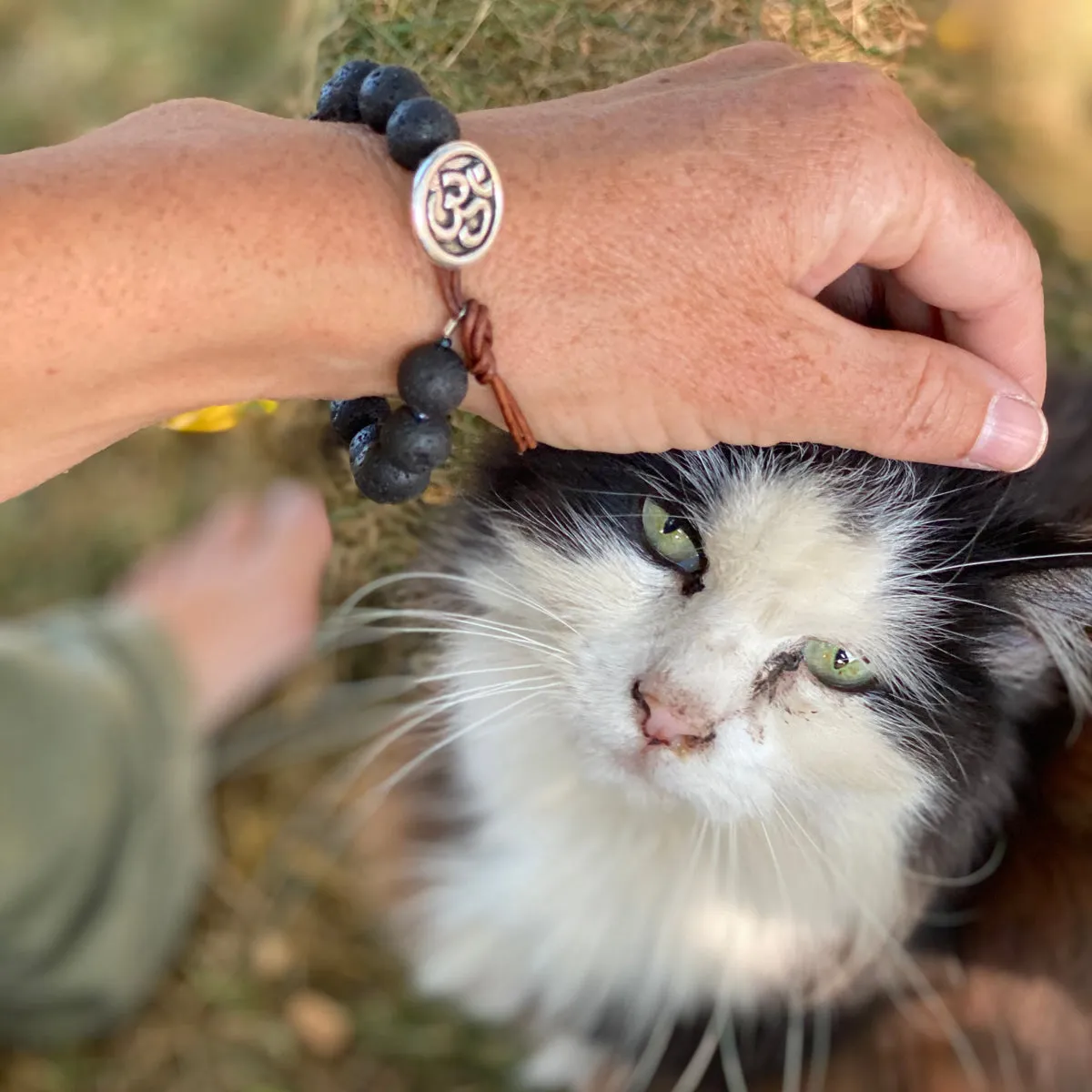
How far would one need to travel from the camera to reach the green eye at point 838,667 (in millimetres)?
889

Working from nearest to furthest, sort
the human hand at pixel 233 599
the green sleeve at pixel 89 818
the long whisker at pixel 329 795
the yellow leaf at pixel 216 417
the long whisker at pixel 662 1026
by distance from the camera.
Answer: the yellow leaf at pixel 216 417 < the long whisker at pixel 662 1026 < the green sleeve at pixel 89 818 < the long whisker at pixel 329 795 < the human hand at pixel 233 599

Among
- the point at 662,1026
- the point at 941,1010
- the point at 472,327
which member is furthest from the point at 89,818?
the point at 941,1010

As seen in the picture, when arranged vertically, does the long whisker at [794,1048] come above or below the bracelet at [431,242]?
below

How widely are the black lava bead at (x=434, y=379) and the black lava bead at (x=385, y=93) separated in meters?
0.18

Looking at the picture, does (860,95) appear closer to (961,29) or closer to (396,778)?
(961,29)

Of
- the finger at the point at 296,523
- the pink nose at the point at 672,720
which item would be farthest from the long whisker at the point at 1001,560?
the finger at the point at 296,523

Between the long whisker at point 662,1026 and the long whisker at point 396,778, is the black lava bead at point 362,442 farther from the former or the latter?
the long whisker at point 662,1026

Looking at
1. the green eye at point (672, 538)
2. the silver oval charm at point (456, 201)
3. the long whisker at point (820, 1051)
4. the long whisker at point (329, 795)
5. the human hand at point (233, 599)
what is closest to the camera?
the silver oval charm at point (456, 201)

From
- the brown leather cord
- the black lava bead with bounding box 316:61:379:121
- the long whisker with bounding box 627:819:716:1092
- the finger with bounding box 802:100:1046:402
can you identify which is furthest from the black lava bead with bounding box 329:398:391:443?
the long whisker with bounding box 627:819:716:1092

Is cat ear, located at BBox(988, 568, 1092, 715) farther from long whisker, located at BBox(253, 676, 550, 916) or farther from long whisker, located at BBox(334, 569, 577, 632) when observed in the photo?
long whisker, located at BBox(253, 676, 550, 916)

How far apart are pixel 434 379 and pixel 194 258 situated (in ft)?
0.63

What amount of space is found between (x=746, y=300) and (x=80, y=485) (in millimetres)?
1399

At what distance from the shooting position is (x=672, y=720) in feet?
2.76

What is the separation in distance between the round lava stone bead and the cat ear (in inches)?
20.4
